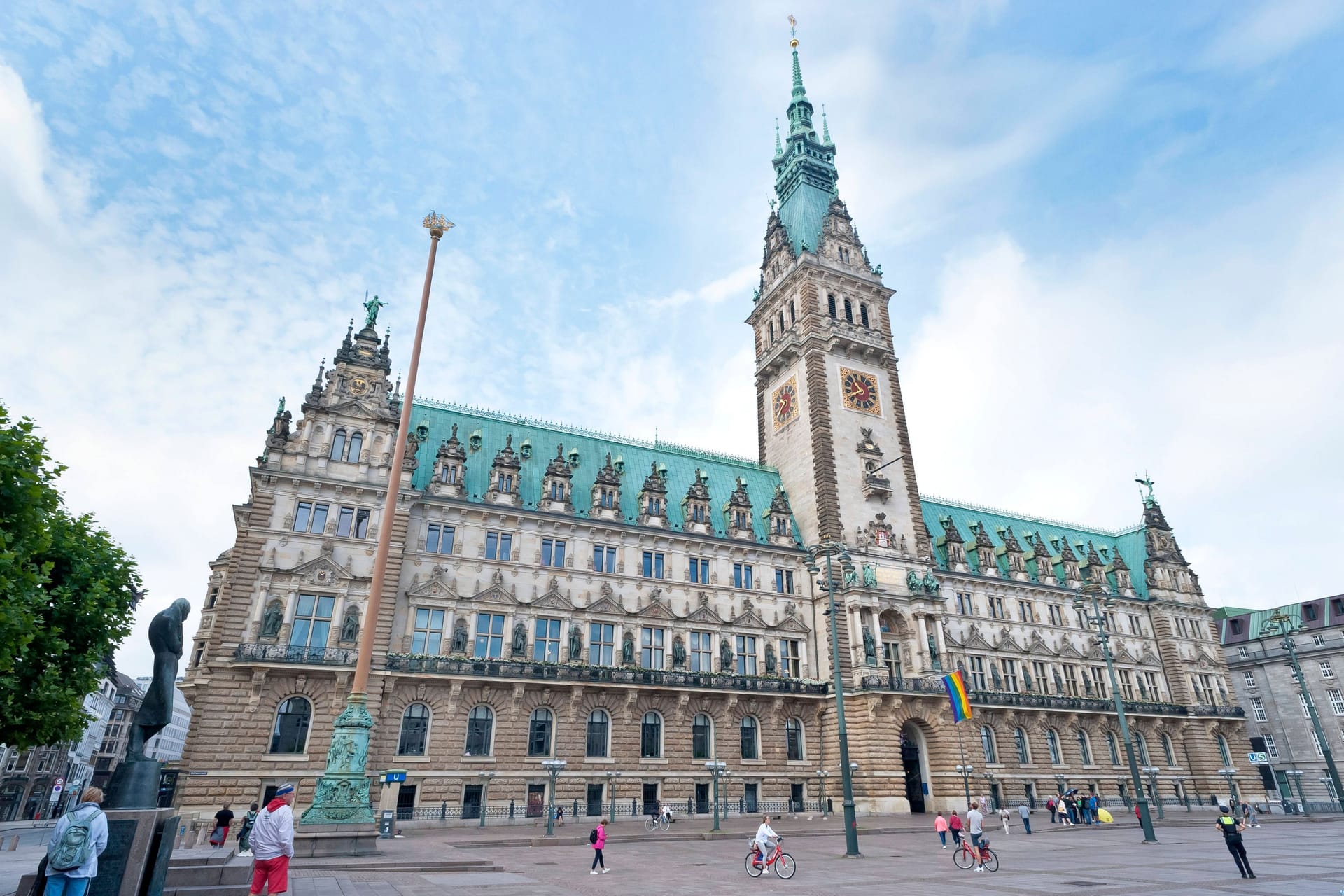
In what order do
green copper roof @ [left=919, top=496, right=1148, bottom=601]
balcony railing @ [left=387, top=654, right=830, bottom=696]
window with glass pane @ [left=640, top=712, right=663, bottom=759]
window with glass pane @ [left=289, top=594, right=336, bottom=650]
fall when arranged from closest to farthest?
1. window with glass pane @ [left=289, top=594, right=336, bottom=650]
2. balcony railing @ [left=387, top=654, right=830, bottom=696]
3. window with glass pane @ [left=640, top=712, right=663, bottom=759]
4. green copper roof @ [left=919, top=496, right=1148, bottom=601]

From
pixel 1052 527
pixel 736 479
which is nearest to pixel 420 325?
pixel 736 479

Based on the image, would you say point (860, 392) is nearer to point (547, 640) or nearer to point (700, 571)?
point (700, 571)

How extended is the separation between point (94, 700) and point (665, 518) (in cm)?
11464

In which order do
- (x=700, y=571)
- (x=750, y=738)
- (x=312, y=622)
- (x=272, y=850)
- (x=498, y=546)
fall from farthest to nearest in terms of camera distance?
1. (x=700, y=571)
2. (x=750, y=738)
3. (x=498, y=546)
4. (x=312, y=622)
5. (x=272, y=850)

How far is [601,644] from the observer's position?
46594mm

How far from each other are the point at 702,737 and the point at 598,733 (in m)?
7.15

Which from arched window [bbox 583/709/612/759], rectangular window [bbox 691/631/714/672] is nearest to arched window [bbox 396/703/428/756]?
arched window [bbox 583/709/612/759]

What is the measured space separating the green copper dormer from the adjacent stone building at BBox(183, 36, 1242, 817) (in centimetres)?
54

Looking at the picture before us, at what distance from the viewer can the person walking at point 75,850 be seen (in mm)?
9805

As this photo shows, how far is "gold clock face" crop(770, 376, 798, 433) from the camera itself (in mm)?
63469

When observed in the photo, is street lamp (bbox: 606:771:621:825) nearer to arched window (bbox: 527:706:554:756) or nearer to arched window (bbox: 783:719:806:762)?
arched window (bbox: 527:706:554:756)

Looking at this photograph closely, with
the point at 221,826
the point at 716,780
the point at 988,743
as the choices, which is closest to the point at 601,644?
the point at 716,780

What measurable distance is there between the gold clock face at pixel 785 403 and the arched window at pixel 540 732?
31.7 meters

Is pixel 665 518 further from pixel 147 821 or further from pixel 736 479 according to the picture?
pixel 147 821
